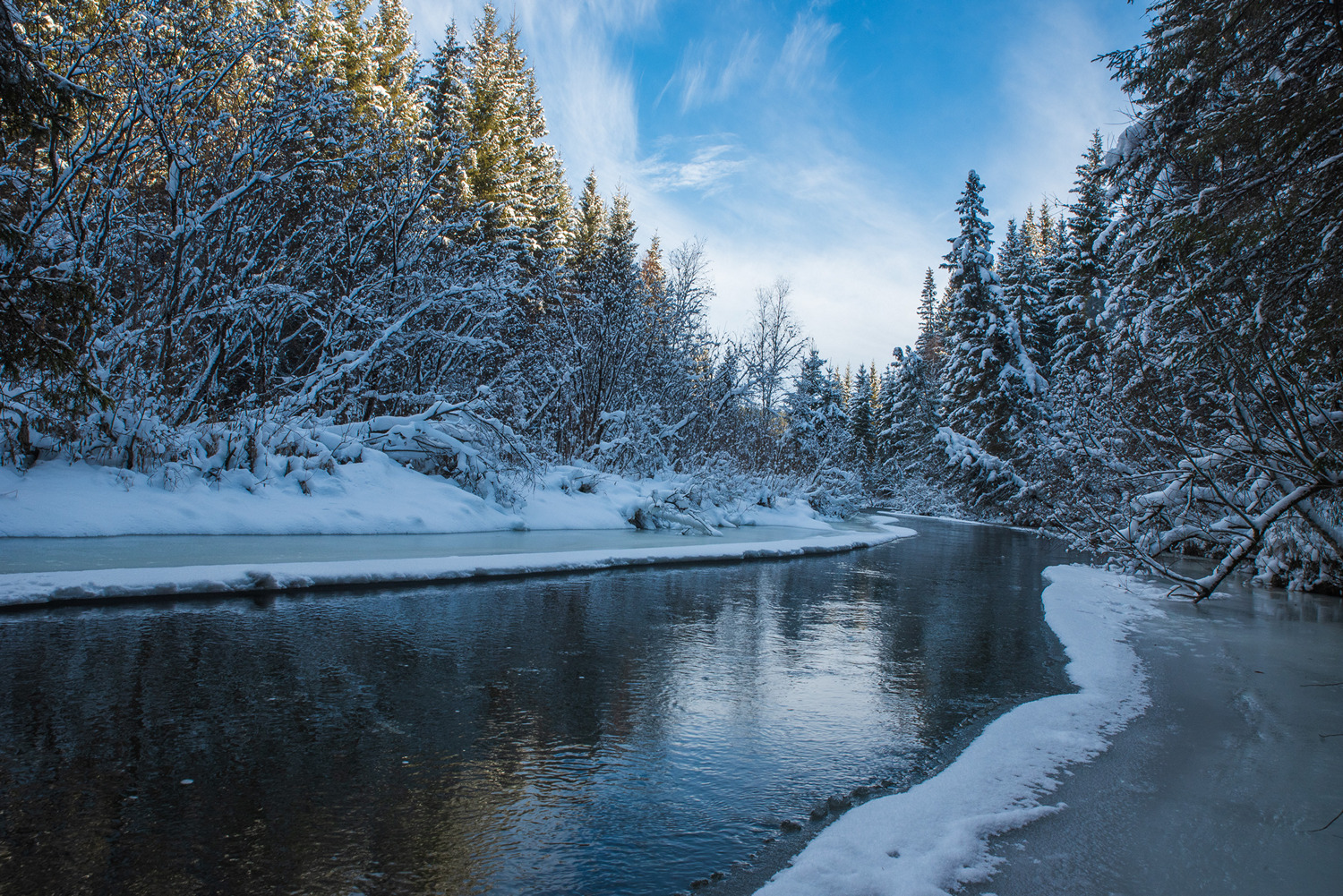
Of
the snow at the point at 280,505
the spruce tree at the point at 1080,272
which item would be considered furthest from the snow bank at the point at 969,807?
the spruce tree at the point at 1080,272

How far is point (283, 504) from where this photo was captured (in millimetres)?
12906

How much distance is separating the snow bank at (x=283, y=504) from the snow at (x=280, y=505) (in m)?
0.02

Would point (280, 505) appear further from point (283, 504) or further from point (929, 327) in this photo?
point (929, 327)

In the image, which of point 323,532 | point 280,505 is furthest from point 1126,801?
point 280,505

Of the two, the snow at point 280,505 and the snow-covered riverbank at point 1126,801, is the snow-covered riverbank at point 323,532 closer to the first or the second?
the snow at point 280,505

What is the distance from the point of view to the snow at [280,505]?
34.2 feet

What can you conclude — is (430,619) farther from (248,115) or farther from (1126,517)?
(248,115)

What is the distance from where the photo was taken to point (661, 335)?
1166 inches

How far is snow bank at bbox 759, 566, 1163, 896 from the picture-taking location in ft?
9.62

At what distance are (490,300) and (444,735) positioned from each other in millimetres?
17067

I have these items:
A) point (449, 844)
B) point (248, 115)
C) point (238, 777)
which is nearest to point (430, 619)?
point (238, 777)

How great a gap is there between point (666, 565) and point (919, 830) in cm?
960

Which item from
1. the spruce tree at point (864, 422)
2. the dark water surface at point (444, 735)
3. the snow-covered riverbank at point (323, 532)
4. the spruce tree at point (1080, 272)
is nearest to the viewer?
the dark water surface at point (444, 735)

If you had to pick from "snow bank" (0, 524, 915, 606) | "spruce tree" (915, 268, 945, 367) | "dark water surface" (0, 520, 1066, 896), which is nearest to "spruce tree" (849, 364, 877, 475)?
"spruce tree" (915, 268, 945, 367)
